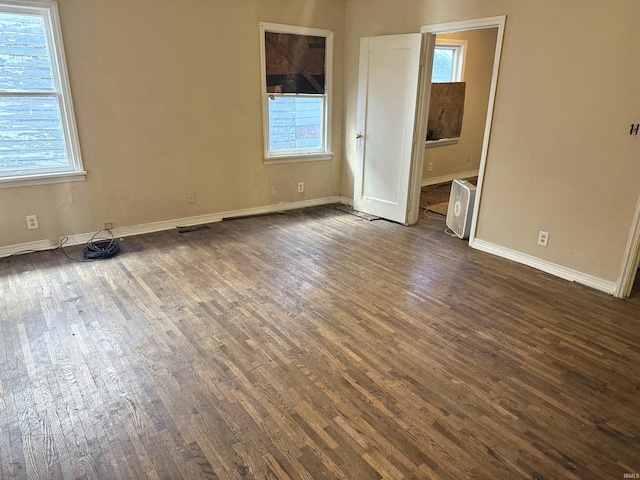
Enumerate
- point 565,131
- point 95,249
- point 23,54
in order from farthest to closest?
point 95,249 → point 23,54 → point 565,131

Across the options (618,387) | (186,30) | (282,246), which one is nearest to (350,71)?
(186,30)

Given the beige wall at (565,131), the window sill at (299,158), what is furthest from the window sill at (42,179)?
the beige wall at (565,131)

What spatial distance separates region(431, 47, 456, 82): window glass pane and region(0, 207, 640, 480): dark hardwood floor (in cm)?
378

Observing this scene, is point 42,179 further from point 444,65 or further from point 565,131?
point 444,65

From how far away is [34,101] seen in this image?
3.62 m

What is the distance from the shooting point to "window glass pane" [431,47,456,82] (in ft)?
20.9

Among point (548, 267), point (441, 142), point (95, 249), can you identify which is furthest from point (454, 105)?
point (95, 249)

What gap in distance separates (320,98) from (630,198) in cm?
351

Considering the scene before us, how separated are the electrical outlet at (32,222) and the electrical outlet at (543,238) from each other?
4.53m

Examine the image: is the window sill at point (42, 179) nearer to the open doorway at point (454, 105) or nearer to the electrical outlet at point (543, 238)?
the electrical outlet at point (543, 238)

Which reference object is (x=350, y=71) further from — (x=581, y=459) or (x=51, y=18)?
(x=581, y=459)

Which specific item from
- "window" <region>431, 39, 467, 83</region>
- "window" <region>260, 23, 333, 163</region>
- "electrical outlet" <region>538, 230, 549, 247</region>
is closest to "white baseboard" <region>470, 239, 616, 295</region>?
"electrical outlet" <region>538, 230, 549, 247</region>

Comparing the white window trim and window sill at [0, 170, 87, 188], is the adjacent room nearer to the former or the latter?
window sill at [0, 170, 87, 188]

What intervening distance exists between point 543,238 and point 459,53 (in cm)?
401
